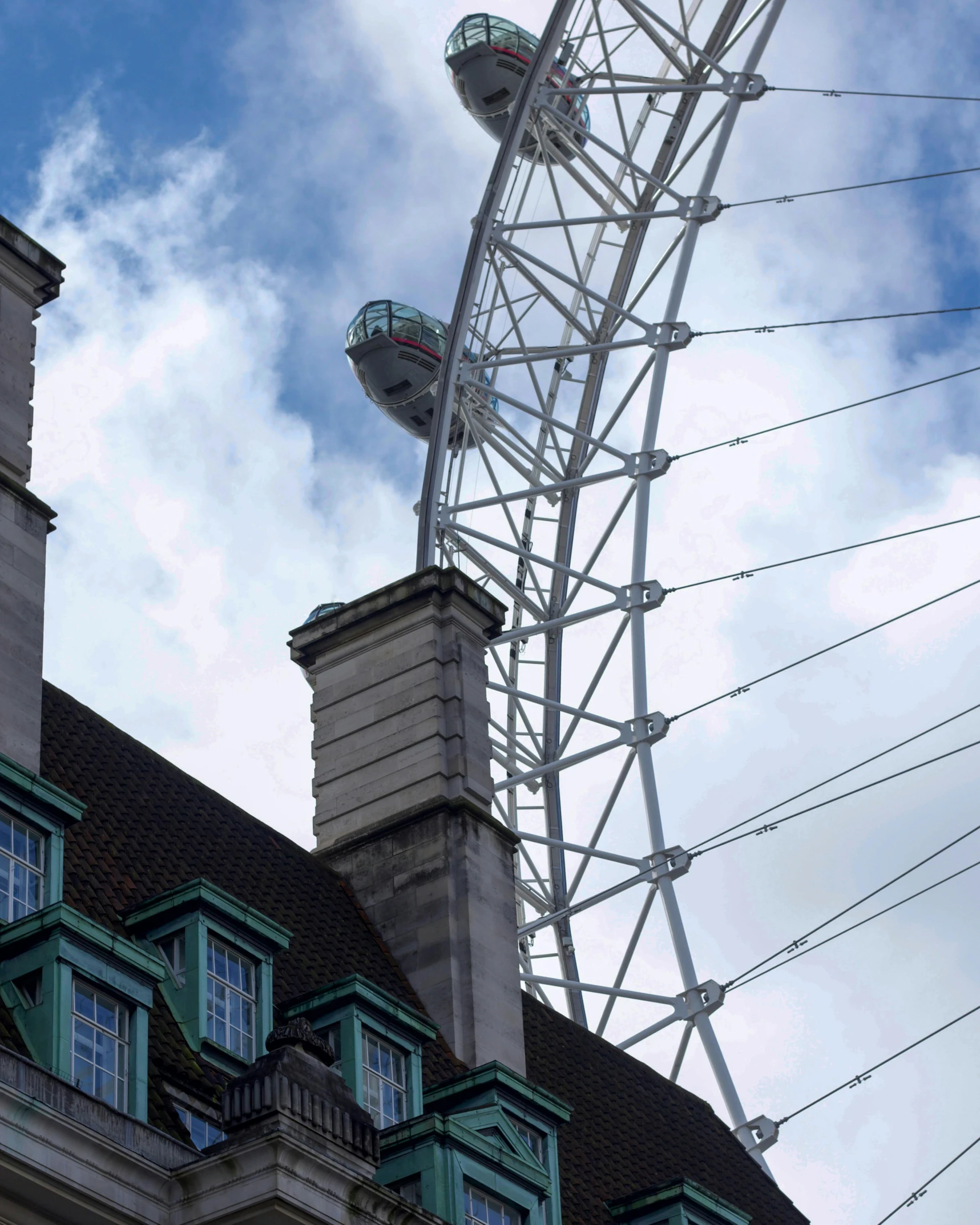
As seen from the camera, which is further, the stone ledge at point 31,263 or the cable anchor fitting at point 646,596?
the cable anchor fitting at point 646,596

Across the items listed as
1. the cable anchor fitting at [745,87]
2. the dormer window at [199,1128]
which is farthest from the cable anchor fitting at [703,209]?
the dormer window at [199,1128]

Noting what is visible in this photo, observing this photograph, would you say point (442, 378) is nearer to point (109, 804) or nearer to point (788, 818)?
point (788, 818)

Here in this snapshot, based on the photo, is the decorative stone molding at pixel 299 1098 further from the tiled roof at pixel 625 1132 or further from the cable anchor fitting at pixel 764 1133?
the cable anchor fitting at pixel 764 1133

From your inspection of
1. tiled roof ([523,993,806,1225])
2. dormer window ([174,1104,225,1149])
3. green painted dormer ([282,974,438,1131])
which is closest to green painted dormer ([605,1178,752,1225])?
tiled roof ([523,993,806,1225])

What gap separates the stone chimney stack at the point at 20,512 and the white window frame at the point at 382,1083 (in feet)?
13.4

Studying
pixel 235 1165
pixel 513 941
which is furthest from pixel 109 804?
pixel 235 1165

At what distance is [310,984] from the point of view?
25.6m

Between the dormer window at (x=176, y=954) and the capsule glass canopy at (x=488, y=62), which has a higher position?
the capsule glass canopy at (x=488, y=62)

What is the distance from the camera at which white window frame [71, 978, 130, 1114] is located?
19.4 m

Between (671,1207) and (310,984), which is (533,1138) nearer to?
(671,1207)

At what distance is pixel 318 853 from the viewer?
29406 millimetres

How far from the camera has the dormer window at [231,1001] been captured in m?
22.5

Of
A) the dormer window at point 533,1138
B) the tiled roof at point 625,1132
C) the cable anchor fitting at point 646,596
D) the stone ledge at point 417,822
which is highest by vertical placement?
the cable anchor fitting at point 646,596

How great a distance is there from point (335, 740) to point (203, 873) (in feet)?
14.2
